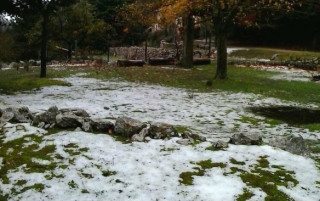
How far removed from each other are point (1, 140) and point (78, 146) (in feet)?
5.83

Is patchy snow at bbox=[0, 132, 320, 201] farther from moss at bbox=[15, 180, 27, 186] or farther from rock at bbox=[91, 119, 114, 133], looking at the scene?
rock at bbox=[91, 119, 114, 133]

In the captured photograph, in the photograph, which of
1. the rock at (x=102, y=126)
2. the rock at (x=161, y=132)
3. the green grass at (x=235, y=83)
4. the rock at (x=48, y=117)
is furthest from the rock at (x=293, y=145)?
the green grass at (x=235, y=83)

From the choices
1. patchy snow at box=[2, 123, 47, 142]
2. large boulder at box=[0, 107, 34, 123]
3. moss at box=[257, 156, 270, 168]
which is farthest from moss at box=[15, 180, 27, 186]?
moss at box=[257, 156, 270, 168]

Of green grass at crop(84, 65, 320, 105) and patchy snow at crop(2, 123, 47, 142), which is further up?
green grass at crop(84, 65, 320, 105)

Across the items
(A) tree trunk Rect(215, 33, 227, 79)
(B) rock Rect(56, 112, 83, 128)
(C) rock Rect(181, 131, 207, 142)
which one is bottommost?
(C) rock Rect(181, 131, 207, 142)

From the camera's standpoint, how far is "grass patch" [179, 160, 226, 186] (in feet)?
23.2

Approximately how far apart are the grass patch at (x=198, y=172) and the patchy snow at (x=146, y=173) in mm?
91

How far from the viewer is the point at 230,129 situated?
11523mm

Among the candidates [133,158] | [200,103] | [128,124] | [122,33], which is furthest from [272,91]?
[122,33]

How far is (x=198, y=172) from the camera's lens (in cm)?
745

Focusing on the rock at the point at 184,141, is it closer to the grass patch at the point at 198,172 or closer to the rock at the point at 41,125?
the grass patch at the point at 198,172

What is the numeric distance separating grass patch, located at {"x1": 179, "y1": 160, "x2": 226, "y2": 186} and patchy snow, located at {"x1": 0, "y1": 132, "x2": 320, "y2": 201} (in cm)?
9

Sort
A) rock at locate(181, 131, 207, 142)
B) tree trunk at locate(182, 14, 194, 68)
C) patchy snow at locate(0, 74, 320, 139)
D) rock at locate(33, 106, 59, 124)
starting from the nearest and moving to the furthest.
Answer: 1. rock at locate(181, 131, 207, 142)
2. rock at locate(33, 106, 59, 124)
3. patchy snow at locate(0, 74, 320, 139)
4. tree trunk at locate(182, 14, 194, 68)

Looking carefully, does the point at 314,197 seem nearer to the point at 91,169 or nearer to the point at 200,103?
the point at 91,169
